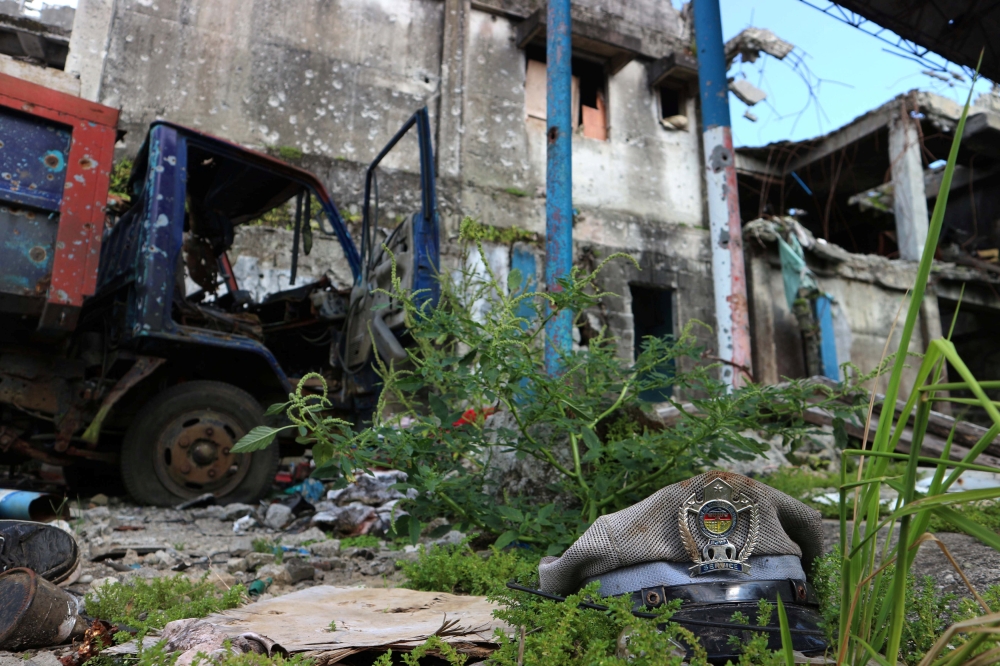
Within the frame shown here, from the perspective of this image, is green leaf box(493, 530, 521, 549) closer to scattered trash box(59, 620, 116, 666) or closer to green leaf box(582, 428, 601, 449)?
green leaf box(582, 428, 601, 449)

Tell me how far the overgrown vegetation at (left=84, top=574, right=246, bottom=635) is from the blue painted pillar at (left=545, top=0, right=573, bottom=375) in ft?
6.92

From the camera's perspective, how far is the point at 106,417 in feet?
13.3

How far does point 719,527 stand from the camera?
1.36 meters

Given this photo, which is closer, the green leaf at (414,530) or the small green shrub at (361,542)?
the green leaf at (414,530)

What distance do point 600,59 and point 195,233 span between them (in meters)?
7.10

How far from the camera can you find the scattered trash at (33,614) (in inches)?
67.9

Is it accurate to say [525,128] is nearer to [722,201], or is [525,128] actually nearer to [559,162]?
→ [722,201]

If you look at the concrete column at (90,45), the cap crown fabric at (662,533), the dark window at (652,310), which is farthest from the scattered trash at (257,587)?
the dark window at (652,310)

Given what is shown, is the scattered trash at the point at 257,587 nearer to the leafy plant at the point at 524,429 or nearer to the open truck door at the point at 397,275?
the leafy plant at the point at 524,429

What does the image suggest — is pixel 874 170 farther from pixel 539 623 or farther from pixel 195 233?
pixel 539 623

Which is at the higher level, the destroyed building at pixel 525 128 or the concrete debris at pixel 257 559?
the destroyed building at pixel 525 128

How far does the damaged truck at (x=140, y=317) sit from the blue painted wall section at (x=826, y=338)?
22.5 ft

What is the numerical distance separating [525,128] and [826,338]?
4.91 metres

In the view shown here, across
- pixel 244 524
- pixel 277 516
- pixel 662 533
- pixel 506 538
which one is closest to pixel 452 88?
pixel 277 516
